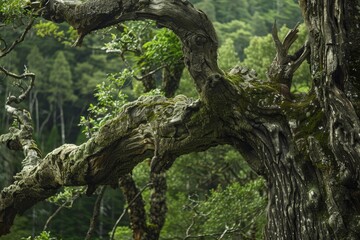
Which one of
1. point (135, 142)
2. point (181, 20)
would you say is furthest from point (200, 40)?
point (135, 142)

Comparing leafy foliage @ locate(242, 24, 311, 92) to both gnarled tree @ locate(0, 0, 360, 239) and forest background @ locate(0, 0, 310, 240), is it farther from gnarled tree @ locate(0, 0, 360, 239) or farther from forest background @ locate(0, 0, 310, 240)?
gnarled tree @ locate(0, 0, 360, 239)

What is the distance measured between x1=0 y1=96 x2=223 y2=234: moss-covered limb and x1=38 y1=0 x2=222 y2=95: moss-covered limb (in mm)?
390

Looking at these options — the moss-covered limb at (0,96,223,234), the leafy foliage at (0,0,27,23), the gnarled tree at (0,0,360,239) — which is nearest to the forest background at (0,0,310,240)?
the leafy foliage at (0,0,27,23)

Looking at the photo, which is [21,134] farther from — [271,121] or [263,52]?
[263,52]

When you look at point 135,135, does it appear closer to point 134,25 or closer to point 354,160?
point 354,160

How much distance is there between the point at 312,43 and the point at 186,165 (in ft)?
48.0

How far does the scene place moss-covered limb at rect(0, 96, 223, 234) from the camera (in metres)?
4.98

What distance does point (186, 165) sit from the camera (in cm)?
1902

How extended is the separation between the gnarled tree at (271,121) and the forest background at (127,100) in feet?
2.83

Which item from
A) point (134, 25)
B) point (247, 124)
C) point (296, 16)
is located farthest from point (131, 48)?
point (296, 16)

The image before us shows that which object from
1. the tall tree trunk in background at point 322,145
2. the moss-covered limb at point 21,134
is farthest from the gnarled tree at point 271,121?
the moss-covered limb at point 21,134

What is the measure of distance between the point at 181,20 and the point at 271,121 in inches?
48.8

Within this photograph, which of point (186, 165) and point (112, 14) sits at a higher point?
point (112, 14)

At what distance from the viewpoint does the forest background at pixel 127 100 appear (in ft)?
28.8
